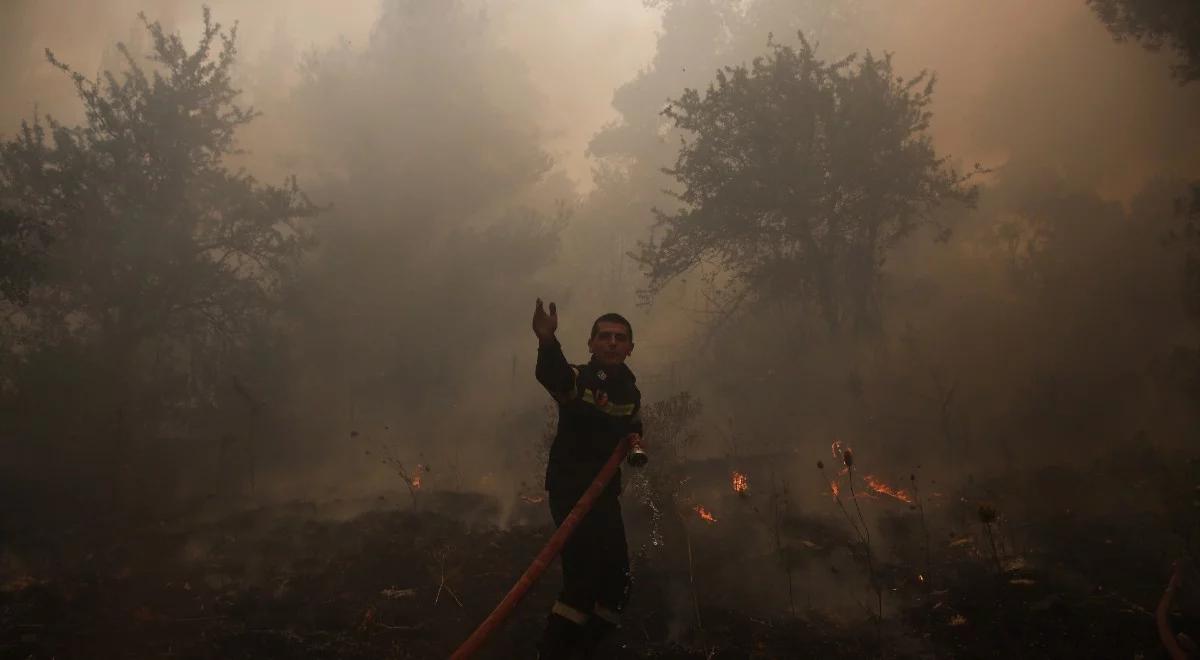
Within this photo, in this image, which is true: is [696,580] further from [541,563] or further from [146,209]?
[146,209]

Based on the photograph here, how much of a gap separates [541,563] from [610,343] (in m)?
1.45

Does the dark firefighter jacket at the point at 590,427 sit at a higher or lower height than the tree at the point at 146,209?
lower

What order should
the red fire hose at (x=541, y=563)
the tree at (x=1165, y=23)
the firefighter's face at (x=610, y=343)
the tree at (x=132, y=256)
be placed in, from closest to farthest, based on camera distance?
the red fire hose at (x=541, y=563) < the firefighter's face at (x=610, y=343) < the tree at (x=1165, y=23) < the tree at (x=132, y=256)

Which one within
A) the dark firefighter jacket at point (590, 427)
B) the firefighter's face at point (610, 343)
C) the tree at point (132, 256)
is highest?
the tree at point (132, 256)

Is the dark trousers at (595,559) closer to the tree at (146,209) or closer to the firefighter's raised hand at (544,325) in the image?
the firefighter's raised hand at (544,325)

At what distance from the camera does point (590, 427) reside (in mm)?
4215

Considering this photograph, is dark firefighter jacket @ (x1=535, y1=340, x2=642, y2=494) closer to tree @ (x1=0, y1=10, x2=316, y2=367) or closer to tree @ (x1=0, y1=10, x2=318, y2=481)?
tree @ (x1=0, y1=10, x2=318, y2=481)

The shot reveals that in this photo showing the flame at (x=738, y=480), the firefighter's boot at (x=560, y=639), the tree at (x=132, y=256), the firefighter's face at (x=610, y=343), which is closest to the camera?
the firefighter's boot at (x=560, y=639)

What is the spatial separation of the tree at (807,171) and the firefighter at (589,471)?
41.1 feet

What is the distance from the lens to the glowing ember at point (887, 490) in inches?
431

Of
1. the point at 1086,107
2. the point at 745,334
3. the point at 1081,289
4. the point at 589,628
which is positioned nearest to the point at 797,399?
the point at 745,334

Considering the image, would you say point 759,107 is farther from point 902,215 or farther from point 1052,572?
point 1052,572

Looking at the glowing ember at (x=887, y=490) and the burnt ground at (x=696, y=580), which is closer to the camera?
the burnt ground at (x=696, y=580)

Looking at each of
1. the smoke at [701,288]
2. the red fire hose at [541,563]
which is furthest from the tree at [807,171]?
the red fire hose at [541,563]
